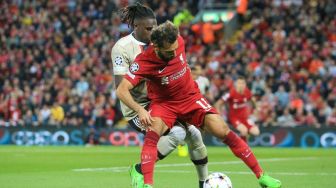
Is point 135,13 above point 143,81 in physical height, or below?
above

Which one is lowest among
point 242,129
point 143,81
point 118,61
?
point 242,129

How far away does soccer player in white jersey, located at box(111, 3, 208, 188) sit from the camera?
31.4 feet

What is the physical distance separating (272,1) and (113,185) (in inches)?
770

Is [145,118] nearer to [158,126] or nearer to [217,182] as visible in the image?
[158,126]

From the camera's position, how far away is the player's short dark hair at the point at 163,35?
29.0ft

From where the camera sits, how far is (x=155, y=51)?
356 inches

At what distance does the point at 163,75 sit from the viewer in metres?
9.13

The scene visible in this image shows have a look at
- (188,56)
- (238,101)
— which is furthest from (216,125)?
(188,56)

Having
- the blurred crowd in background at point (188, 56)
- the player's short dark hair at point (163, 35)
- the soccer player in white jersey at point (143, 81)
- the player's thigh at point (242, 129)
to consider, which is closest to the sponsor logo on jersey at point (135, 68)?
the player's short dark hair at point (163, 35)

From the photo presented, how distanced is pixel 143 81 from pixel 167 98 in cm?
86

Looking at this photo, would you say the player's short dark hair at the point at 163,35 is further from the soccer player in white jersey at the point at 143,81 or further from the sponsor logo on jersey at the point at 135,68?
the soccer player in white jersey at the point at 143,81

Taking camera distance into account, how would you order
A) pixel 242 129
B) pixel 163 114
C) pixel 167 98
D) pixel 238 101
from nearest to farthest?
pixel 163 114, pixel 167 98, pixel 242 129, pixel 238 101

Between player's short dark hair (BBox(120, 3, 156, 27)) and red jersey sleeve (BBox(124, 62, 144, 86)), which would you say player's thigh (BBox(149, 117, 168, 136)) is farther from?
player's short dark hair (BBox(120, 3, 156, 27))

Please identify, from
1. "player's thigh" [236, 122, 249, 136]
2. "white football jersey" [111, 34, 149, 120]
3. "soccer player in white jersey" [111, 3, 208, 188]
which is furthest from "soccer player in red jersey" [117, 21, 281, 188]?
"player's thigh" [236, 122, 249, 136]
